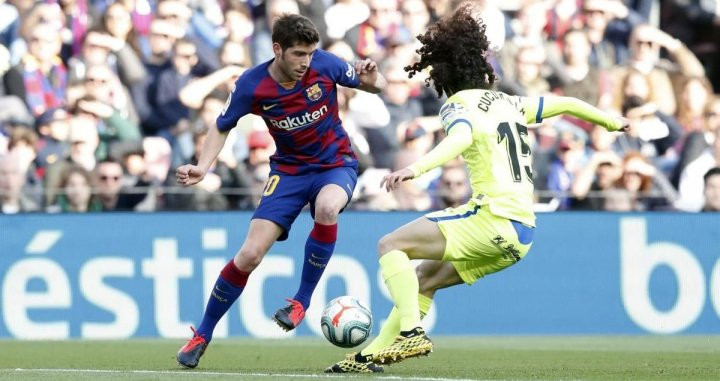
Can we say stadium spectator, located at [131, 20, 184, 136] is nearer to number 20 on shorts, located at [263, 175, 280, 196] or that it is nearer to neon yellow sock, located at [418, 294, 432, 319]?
number 20 on shorts, located at [263, 175, 280, 196]

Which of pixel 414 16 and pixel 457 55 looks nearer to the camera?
pixel 457 55

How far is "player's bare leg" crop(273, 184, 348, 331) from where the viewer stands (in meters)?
8.27

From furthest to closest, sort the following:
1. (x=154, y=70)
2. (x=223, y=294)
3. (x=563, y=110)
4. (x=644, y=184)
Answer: (x=154, y=70) → (x=644, y=184) → (x=223, y=294) → (x=563, y=110)

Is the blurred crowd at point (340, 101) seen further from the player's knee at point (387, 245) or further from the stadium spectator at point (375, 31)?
the player's knee at point (387, 245)

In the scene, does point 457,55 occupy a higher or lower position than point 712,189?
higher

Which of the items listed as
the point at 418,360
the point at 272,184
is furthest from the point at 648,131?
the point at 272,184

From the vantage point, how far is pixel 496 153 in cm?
724

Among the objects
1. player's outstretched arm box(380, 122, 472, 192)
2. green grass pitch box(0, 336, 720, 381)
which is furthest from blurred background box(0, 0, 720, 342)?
A: player's outstretched arm box(380, 122, 472, 192)

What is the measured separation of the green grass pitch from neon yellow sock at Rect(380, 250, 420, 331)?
1.22ft

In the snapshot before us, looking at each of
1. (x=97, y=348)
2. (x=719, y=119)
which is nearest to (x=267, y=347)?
(x=97, y=348)

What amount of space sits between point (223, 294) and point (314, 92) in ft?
4.55

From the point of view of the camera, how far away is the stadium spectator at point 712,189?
43.4 feet

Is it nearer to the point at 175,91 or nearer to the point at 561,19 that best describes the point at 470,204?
the point at 175,91

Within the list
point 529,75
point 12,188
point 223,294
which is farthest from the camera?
point 529,75
